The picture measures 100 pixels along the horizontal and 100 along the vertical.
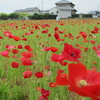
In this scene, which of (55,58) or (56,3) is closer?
(55,58)

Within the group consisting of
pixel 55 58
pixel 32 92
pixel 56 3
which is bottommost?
pixel 32 92

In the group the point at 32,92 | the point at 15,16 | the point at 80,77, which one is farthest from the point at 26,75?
the point at 15,16

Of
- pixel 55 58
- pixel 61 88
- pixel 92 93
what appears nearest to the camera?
pixel 92 93

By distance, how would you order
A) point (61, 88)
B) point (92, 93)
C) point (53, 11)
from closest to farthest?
point (92, 93) → point (61, 88) → point (53, 11)

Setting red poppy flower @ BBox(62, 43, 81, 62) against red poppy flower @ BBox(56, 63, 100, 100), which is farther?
red poppy flower @ BBox(62, 43, 81, 62)

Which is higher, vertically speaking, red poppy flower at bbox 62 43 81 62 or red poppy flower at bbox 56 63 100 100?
red poppy flower at bbox 62 43 81 62

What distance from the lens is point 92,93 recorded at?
390 millimetres

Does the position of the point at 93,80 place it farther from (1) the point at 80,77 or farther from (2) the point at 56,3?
(2) the point at 56,3

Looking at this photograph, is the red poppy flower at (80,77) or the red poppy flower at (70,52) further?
the red poppy flower at (70,52)

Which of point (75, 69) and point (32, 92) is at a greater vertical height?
point (75, 69)

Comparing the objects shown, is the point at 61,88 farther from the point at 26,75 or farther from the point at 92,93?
the point at 92,93

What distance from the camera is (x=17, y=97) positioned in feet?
4.50

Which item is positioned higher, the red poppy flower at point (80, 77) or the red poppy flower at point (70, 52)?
the red poppy flower at point (70, 52)

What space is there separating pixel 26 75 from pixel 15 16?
33678 mm
